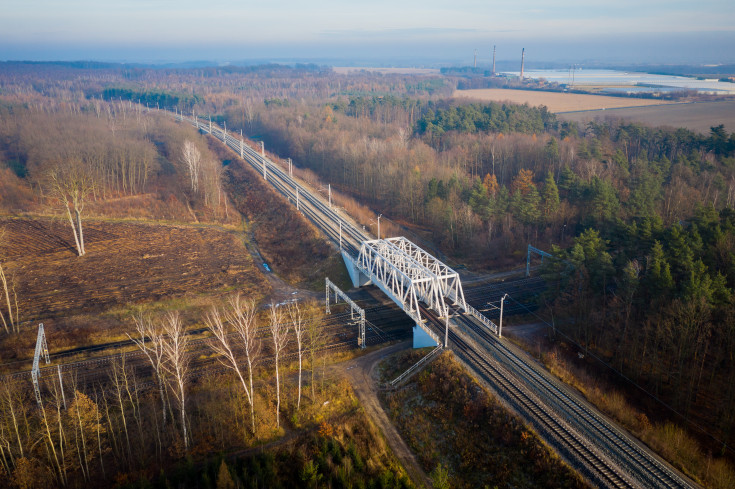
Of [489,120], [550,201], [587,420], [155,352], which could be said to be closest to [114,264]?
[155,352]

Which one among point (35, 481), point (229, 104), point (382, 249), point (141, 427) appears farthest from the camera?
point (229, 104)

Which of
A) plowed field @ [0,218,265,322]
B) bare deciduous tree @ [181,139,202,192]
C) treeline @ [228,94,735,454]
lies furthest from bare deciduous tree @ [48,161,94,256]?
treeline @ [228,94,735,454]

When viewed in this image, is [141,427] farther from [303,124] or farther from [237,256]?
[303,124]

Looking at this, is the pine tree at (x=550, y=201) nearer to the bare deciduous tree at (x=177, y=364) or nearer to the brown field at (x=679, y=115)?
the brown field at (x=679, y=115)

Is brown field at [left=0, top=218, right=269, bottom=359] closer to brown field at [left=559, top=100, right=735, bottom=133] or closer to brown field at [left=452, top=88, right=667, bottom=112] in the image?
brown field at [left=559, top=100, right=735, bottom=133]

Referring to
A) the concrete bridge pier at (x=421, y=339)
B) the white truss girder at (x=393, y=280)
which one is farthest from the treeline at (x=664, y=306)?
the white truss girder at (x=393, y=280)

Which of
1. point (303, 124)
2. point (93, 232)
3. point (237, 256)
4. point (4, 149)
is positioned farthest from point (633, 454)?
point (4, 149)

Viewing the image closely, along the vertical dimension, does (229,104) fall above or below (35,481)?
above

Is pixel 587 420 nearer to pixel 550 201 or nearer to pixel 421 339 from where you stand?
pixel 421 339
